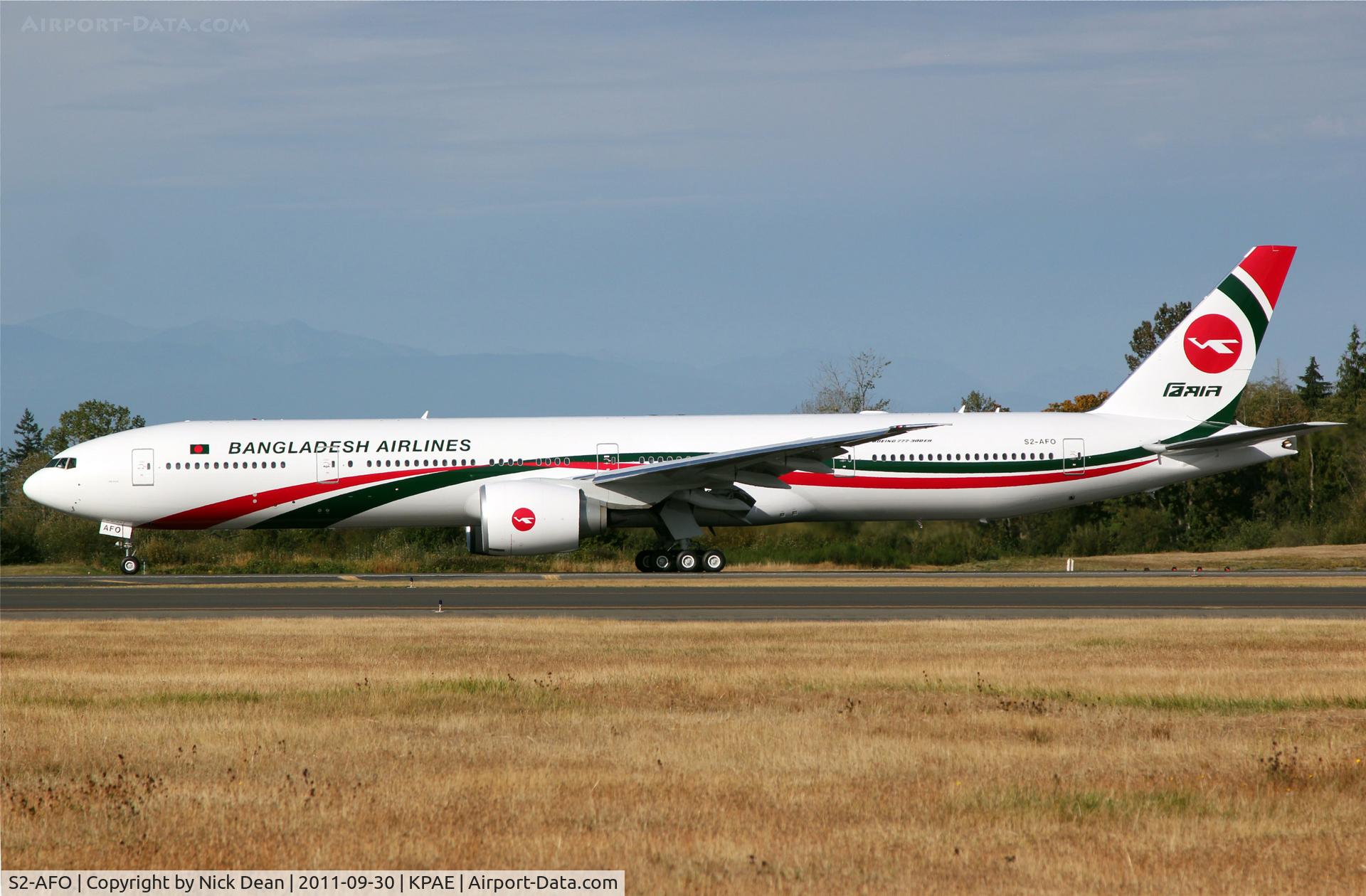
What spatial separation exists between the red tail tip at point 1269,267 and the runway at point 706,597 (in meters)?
7.85

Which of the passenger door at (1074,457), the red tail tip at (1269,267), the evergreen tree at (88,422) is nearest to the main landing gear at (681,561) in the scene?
the passenger door at (1074,457)

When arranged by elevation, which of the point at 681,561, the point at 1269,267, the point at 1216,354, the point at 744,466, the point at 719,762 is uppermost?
the point at 1269,267

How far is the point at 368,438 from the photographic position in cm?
3039

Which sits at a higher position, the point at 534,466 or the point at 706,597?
the point at 534,466

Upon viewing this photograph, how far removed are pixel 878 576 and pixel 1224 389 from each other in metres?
9.80

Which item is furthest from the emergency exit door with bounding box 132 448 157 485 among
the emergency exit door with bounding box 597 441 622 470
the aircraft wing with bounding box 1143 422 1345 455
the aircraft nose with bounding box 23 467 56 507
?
the aircraft wing with bounding box 1143 422 1345 455

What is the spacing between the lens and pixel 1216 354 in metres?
32.4

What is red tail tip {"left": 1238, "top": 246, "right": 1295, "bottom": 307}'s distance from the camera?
32406 mm

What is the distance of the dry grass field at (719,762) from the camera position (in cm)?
662

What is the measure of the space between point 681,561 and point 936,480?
18.9 ft

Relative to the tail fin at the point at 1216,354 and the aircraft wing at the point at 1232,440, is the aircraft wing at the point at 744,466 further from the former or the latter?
the tail fin at the point at 1216,354

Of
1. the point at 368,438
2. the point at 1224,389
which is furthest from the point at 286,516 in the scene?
the point at 1224,389

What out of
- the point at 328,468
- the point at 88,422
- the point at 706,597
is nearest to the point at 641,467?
the point at 328,468

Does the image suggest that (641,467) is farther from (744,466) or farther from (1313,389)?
(1313,389)
